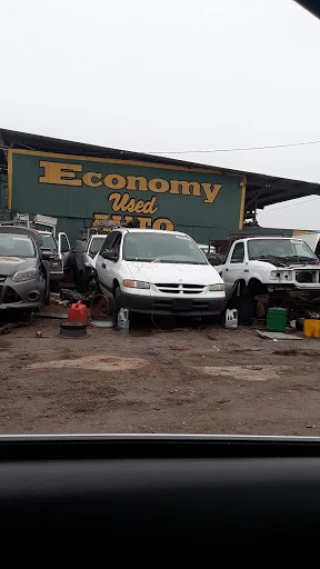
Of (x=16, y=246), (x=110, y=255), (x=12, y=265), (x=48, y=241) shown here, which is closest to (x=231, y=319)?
(x=110, y=255)

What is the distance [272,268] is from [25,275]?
4.55 metres

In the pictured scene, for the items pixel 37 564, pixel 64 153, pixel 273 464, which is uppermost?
pixel 64 153

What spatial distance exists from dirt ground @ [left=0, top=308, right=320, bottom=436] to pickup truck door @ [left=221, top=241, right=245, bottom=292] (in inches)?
107

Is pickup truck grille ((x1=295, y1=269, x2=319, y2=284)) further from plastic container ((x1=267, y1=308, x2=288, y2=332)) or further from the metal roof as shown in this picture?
the metal roof

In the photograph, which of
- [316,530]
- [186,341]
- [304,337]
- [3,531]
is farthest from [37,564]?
[304,337]

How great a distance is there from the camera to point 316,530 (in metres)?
1.13

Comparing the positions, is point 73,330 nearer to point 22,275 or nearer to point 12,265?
point 22,275

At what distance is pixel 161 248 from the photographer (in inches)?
373

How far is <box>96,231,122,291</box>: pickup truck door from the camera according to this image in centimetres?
912

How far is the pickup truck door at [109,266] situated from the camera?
912 centimetres

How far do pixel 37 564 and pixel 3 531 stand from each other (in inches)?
3.9

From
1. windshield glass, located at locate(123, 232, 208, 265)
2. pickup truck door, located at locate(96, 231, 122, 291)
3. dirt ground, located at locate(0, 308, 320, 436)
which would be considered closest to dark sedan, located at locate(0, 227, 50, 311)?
dirt ground, located at locate(0, 308, 320, 436)

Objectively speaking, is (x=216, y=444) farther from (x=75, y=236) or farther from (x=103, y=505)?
(x=75, y=236)

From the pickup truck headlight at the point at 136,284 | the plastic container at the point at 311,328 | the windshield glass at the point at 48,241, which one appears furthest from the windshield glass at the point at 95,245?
the plastic container at the point at 311,328
